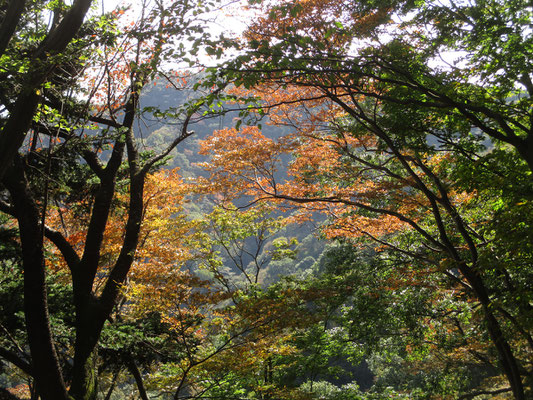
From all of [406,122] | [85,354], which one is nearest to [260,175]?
[406,122]

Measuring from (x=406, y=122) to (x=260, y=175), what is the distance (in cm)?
310

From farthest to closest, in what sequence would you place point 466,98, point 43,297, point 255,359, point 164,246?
point 164,246 → point 255,359 → point 466,98 → point 43,297

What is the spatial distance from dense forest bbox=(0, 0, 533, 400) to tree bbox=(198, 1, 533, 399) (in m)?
0.04

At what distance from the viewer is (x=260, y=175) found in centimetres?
723

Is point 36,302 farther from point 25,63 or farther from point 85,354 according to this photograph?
point 25,63

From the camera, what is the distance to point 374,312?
6.91 metres

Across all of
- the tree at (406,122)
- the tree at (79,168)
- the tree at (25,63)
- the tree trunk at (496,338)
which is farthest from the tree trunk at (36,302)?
the tree trunk at (496,338)

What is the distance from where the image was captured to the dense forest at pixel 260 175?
10.9 feet

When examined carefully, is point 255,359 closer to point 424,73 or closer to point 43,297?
point 43,297

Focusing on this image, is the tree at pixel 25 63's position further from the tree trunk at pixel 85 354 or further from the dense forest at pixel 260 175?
the tree trunk at pixel 85 354

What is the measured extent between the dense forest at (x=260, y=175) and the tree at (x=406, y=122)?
0.12 feet

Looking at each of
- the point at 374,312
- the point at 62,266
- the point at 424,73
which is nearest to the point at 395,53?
the point at 424,73

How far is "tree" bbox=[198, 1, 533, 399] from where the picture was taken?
3451 millimetres

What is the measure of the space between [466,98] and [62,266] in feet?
25.8
